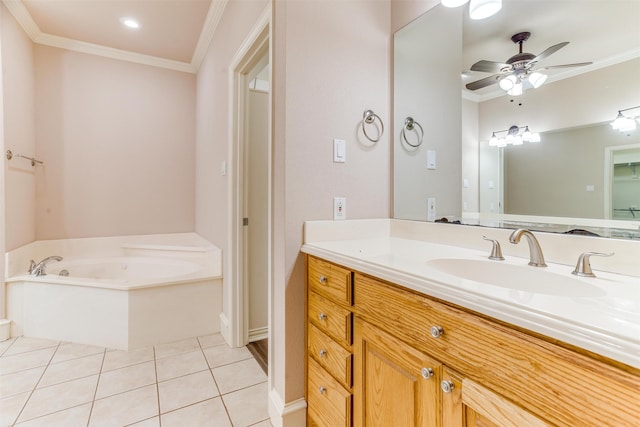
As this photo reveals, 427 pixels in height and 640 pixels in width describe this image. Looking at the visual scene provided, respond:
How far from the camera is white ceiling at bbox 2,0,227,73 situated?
7.80ft

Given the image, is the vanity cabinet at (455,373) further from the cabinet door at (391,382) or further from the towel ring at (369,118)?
the towel ring at (369,118)

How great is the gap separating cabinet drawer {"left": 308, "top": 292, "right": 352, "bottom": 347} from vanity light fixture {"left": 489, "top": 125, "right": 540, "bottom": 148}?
0.95 meters

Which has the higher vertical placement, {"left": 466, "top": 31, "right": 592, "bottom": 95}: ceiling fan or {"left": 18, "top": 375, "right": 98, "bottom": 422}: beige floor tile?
{"left": 466, "top": 31, "right": 592, "bottom": 95}: ceiling fan

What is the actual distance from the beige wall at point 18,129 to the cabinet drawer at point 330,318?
260 cm

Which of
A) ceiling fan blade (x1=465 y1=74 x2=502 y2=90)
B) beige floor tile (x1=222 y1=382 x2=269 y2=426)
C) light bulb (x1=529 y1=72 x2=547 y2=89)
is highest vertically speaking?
ceiling fan blade (x1=465 y1=74 x2=502 y2=90)

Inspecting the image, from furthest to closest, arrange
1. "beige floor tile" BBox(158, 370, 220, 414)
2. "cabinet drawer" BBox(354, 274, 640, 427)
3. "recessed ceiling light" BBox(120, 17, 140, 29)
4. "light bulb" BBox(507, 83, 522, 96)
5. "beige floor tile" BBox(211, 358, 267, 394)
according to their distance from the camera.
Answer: "recessed ceiling light" BBox(120, 17, 140, 29)
"beige floor tile" BBox(211, 358, 267, 394)
"beige floor tile" BBox(158, 370, 220, 414)
"light bulb" BBox(507, 83, 522, 96)
"cabinet drawer" BBox(354, 274, 640, 427)

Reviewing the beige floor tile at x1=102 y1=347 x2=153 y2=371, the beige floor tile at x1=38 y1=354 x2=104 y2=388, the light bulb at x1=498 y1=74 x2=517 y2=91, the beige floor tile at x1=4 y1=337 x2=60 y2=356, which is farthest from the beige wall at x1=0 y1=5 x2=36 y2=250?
the light bulb at x1=498 y1=74 x2=517 y2=91

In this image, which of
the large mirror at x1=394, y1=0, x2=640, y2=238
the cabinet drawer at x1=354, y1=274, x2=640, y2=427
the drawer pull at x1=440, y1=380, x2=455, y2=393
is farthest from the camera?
the large mirror at x1=394, y1=0, x2=640, y2=238

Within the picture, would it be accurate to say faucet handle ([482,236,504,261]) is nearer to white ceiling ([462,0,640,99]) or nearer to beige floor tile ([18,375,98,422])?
white ceiling ([462,0,640,99])

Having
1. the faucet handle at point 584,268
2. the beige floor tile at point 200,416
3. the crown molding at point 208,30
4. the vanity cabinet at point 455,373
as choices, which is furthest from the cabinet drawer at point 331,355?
the crown molding at point 208,30

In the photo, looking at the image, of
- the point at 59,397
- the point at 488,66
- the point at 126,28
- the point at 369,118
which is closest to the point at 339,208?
the point at 369,118

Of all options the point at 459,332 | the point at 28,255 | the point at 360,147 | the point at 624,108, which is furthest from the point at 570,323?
the point at 28,255

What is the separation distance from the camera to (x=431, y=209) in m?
1.49

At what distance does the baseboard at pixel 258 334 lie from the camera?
89.5 inches
